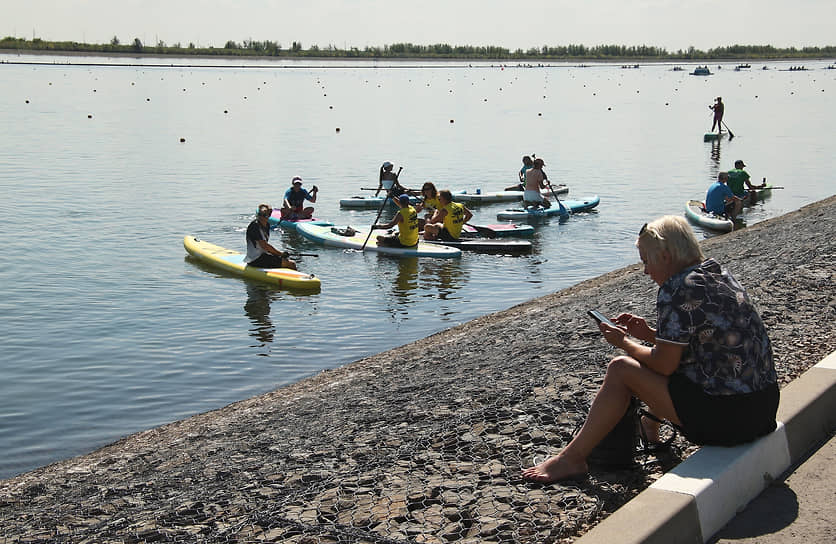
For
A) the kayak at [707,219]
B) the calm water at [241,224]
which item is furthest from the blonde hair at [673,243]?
the kayak at [707,219]

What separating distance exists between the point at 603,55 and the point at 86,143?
154 m

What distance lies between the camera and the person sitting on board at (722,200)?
2100 centimetres

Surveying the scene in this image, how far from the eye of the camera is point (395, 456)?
5781 millimetres

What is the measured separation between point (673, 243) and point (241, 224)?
59.8ft

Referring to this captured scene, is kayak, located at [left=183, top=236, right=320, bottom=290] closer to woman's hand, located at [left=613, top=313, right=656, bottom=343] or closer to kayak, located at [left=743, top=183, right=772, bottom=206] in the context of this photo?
woman's hand, located at [left=613, top=313, right=656, bottom=343]

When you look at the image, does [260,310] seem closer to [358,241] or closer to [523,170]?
[358,241]

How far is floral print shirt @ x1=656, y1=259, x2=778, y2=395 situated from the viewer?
4.48 m

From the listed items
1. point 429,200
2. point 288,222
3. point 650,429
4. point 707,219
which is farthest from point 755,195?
point 650,429

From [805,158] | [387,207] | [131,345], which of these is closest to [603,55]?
[805,158]

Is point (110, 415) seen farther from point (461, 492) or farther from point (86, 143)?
point (86, 143)

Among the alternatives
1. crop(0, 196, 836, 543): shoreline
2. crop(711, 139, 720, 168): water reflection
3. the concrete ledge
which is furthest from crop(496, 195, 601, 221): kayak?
the concrete ledge

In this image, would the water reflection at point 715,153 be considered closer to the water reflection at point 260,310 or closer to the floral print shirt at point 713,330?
the water reflection at point 260,310

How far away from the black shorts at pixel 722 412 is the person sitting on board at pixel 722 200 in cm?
1715

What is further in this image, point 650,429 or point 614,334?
point 650,429
